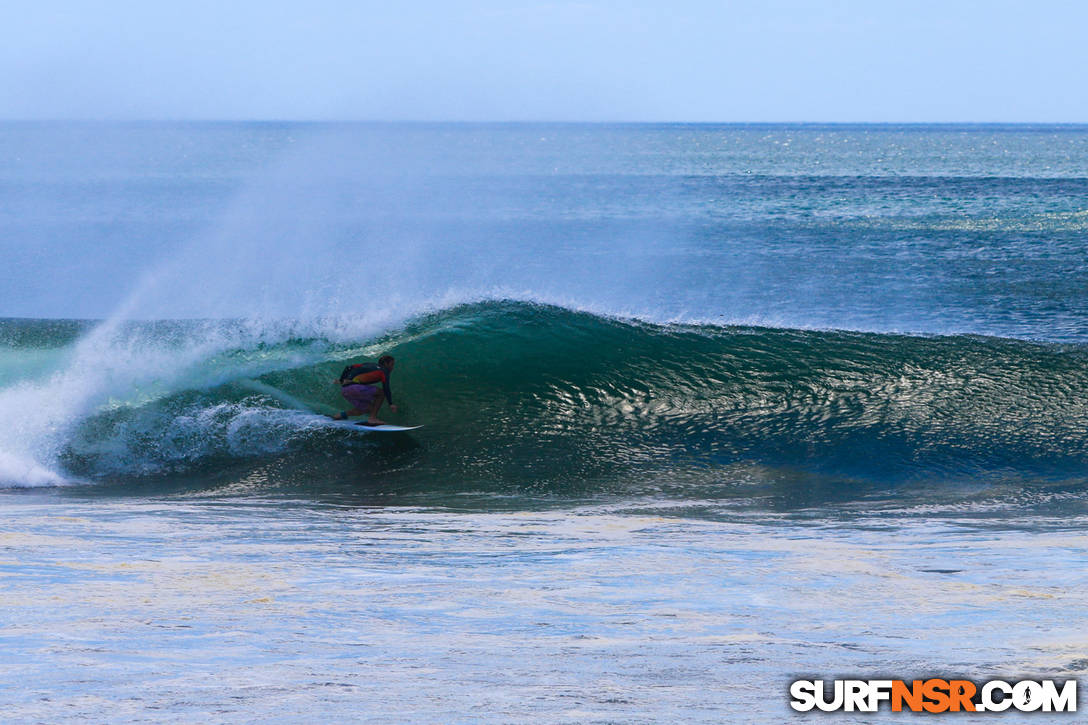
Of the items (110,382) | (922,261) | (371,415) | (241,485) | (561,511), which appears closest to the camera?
(561,511)

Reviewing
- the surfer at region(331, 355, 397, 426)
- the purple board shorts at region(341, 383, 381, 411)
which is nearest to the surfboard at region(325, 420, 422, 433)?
the surfer at region(331, 355, 397, 426)

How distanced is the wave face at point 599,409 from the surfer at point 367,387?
325 millimetres

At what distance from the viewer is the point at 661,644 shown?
4.79m

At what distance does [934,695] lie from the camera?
4.07m

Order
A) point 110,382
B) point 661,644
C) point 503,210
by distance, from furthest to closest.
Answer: point 503,210 < point 110,382 < point 661,644

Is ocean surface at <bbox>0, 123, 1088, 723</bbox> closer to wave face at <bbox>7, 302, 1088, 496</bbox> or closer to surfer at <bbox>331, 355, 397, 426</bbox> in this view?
wave face at <bbox>7, 302, 1088, 496</bbox>

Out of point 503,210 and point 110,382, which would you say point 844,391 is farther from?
point 503,210

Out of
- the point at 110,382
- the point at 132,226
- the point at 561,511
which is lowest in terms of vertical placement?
the point at 561,511

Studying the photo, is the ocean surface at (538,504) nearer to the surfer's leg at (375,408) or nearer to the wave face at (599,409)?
the wave face at (599,409)

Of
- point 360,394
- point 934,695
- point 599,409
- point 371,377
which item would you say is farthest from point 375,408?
point 934,695

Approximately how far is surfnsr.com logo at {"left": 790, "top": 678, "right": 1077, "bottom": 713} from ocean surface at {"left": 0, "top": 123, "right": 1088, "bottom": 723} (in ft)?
0.31

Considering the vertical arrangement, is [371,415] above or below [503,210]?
below

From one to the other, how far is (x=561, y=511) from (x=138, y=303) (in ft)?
65.4

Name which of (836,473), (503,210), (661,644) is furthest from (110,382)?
(503,210)
